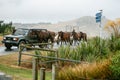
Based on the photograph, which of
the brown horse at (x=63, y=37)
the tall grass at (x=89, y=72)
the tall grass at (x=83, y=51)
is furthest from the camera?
the brown horse at (x=63, y=37)

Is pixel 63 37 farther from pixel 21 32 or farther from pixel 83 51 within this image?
pixel 83 51

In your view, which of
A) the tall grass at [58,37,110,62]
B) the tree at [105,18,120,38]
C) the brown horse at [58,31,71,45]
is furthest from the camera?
the brown horse at [58,31,71,45]

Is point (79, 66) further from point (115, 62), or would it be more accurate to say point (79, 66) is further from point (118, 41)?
point (118, 41)

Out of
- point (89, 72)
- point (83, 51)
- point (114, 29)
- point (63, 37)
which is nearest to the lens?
point (89, 72)

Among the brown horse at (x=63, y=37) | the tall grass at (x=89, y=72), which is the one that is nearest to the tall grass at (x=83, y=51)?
the tall grass at (x=89, y=72)

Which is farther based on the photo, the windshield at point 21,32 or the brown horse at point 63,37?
the brown horse at point 63,37

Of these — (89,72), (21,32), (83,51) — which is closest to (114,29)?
(21,32)

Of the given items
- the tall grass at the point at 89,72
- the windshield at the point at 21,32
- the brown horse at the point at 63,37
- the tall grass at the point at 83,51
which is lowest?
the brown horse at the point at 63,37

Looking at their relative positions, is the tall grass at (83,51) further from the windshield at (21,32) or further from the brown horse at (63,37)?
the brown horse at (63,37)

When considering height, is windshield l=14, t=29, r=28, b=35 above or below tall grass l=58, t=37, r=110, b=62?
above

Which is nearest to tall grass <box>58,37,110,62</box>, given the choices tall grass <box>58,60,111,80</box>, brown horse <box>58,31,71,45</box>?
tall grass <box>58,60,111,80</box>

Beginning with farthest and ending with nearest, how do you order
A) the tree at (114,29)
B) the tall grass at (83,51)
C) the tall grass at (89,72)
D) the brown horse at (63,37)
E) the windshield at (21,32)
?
the brown horse at (63,37) → the windshield at (21,32) → the tree at (114,29) → the tall grass at (83,51) → the tall grass at (89,72)

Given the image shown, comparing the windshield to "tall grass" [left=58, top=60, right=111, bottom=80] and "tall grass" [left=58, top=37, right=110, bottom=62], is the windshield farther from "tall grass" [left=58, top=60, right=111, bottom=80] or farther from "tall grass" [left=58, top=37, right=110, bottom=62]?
"tall grass" [left=58, top=60, right=111, bottom=80]

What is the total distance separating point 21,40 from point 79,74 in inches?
1098
